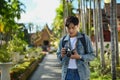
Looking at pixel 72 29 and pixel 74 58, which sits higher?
pixel 72 29

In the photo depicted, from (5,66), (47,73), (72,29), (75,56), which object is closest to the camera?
(75,56)

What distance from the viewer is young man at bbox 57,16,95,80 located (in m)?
6.68

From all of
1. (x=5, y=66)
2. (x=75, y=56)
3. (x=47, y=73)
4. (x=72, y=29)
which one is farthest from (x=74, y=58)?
(x=47, y=73)

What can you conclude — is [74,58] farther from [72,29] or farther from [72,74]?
[72,29]

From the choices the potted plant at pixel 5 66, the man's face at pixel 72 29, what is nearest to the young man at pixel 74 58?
the man's face at pixel 72 29

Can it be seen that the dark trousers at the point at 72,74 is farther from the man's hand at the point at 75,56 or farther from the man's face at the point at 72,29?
the man's face at the point at 72,29

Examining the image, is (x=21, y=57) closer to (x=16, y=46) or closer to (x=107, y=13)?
(x=16, y=46)

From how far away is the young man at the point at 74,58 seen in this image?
6.68 metres

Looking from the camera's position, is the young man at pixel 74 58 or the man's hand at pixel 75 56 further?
the young man at pixel 74 58

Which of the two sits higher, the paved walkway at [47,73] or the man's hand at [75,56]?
the man's hand at [75,56]

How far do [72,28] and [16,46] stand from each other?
31773 mm

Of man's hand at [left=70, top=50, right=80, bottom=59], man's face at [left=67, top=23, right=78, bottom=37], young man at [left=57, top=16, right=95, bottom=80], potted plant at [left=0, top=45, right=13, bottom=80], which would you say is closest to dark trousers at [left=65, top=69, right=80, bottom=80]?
young man at [left=57, top=16, right=95, bottom=80]

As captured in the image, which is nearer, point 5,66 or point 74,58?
point 74,58

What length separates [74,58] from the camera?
21.6 ft
